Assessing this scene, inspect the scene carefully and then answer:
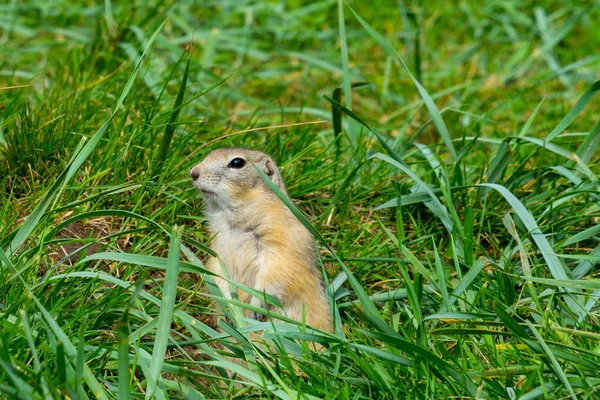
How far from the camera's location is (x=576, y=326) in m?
3.98

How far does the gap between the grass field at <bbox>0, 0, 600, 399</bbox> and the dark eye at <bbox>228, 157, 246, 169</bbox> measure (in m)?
0.13

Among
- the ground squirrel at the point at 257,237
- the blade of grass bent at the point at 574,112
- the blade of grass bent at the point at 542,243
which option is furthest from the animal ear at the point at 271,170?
the blade of grass bent at the point at 574,112

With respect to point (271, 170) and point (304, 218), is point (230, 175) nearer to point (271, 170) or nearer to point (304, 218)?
point (271, 170)

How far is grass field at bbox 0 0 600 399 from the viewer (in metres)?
3.56

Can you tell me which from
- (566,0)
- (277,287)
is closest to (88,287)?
(277,287)

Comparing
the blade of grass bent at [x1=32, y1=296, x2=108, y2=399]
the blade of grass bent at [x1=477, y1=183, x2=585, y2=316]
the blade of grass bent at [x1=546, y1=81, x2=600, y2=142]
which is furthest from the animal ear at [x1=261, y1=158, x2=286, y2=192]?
the blade of grass bent at [x1=32, y1=296, x2=108, y2=399]

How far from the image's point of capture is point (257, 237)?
4535 mm

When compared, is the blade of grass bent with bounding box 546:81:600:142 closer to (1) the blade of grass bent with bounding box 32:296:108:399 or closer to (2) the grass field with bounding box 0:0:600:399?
(2) the grass field with bounding box 0:0:600:399

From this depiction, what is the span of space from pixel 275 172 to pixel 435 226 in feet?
3.05

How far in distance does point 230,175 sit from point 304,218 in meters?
0.70

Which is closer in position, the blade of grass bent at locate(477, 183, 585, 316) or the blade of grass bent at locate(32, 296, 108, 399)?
the blade of grass bent at locate(32, 296, 108, 399)

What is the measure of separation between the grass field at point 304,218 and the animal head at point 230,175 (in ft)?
0.42

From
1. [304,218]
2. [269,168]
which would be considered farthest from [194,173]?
[304,218]

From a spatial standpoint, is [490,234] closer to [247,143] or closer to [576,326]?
[576,326]
